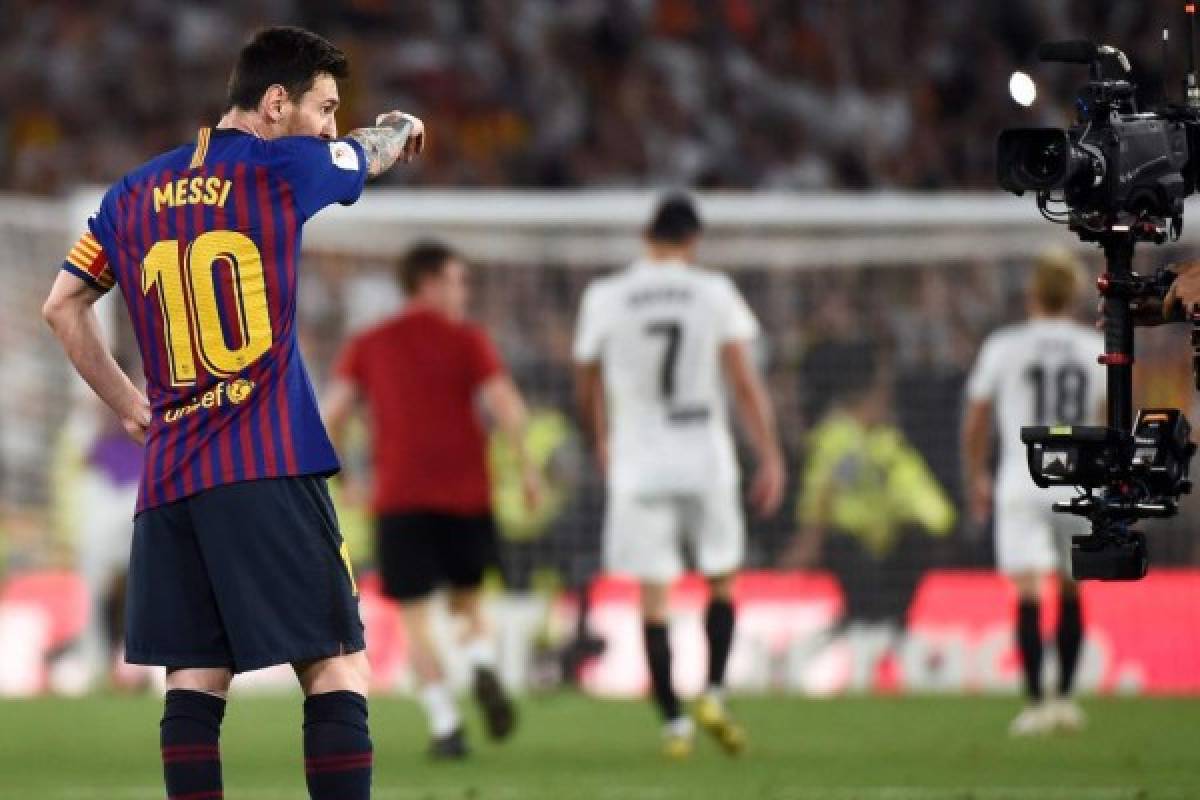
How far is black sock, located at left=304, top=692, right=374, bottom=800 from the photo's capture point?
210 inches

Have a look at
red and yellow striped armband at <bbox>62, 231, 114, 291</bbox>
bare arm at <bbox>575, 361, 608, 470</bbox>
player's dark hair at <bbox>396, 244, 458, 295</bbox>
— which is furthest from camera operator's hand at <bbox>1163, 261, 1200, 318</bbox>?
player's dark hair at <bbox>396, 244, 458, 295</bbox>

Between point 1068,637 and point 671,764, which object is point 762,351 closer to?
point 1068,637

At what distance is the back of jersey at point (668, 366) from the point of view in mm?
10188

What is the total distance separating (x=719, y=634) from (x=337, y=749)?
189 inches

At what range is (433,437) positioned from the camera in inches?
420

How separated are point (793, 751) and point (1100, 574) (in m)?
3.86

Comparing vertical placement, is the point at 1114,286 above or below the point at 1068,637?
above

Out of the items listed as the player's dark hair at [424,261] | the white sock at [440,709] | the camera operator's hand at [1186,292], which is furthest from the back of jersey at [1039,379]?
the camera operator's hand at [1186,292]

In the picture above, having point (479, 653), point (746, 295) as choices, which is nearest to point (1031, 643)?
point (479, 653)

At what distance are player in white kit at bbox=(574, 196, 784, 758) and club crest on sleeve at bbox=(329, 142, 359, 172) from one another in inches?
187

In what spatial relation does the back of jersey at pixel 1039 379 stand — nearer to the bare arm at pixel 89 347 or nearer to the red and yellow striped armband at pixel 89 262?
the bare arm at pixel 89 347

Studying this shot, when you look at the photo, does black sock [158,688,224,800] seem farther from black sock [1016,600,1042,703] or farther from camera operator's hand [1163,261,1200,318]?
black sock [1016,600,1042,703]

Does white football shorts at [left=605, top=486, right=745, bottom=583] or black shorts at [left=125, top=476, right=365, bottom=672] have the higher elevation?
black shorts at [left=125, top=476, right=365, bottom=672]

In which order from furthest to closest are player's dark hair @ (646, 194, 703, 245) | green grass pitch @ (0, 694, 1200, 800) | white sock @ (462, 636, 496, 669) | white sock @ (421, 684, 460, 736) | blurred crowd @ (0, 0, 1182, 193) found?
blurred crowd @ (0, 0, 1182, 193) < white sock @ (462, 636, 496, 669) < player's dark hair @ (646, 194, 703, 245) < white sock @ (421, 684, 460, 736) < green grass pitch @ (0, 694, 1200, 800)
